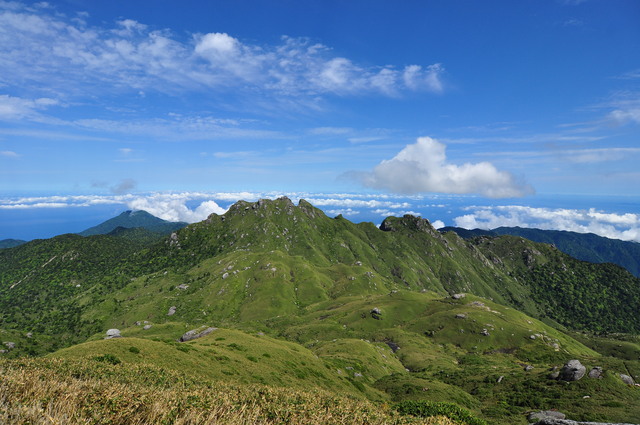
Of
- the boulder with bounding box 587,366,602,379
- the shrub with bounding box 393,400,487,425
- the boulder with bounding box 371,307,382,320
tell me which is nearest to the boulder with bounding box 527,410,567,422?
the boulder with bounding box 587,366,602,379

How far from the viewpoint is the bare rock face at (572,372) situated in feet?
237

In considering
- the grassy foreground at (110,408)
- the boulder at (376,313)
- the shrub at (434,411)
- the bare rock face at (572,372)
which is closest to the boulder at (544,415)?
the bare rock face at (572,372)

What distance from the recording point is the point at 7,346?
524 feet

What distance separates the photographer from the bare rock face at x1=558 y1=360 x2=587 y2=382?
237 feet

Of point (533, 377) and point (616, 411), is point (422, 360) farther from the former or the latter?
point (616, 411)

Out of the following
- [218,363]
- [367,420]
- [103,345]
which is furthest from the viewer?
[218,363]

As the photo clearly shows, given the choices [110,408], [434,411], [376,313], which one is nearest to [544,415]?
[434,411]

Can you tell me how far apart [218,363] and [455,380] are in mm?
78117

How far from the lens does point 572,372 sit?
73125 mm

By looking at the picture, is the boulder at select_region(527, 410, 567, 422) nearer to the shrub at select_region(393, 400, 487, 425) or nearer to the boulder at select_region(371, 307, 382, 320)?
the shrub at select_region(393, 400, 487, 425)

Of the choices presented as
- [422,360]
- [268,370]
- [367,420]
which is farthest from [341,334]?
[367,420]

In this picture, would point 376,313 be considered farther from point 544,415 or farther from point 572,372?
point 544,415

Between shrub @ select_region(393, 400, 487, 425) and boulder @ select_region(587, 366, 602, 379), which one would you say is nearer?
shrub @ select_region(393, 400, 487, 425)

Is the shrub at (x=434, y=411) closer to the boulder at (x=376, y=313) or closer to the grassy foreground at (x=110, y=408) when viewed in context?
the grassy foreground at (x=110, y=408)
